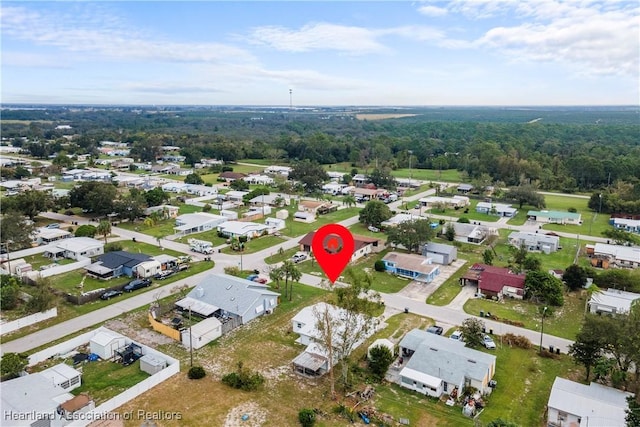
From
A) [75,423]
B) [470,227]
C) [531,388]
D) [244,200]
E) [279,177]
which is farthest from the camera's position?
[279,177]

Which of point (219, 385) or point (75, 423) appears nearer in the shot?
point (75, 423)

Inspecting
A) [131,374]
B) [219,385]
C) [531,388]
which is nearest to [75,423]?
[131,374]

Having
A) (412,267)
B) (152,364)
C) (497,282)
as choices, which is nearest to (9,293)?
(152,364)

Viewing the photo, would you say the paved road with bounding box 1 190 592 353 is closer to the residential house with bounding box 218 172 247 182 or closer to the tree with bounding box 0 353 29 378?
the tree with bounding box 0 353 29 378

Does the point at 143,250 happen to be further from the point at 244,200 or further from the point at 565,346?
the point at 565,346

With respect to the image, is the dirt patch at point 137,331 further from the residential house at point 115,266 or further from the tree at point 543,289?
the tree at point 543,289

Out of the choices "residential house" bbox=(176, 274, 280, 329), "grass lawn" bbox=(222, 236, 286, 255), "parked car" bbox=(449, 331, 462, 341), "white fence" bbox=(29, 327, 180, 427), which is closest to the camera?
"white fence" bbox=(29, 327, 180, 427)

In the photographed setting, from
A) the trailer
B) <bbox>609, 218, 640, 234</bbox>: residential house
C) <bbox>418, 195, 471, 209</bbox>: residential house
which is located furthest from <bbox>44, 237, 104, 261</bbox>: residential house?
<bbox>609, 218, 640, 234</bbox>: residential house
